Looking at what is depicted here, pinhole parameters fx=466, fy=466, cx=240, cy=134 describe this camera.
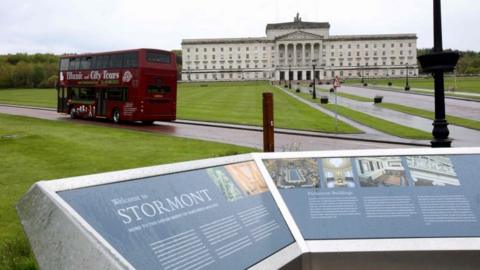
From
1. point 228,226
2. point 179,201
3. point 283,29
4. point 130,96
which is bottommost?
point 228,226

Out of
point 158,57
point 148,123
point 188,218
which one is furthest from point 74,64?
point 188,218

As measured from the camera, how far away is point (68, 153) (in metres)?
15.9

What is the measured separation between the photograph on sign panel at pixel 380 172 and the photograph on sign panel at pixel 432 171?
0.14 meters

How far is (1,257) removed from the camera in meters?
5.92

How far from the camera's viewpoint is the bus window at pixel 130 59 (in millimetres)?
26641

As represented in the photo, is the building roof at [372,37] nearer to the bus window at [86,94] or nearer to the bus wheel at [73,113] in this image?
the bus wheel at [73,113]

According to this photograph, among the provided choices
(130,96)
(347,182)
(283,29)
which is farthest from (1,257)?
(283,29)

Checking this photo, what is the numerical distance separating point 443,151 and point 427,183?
2.21ft

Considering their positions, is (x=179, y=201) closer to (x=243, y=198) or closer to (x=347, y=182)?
(x=243, y=198)

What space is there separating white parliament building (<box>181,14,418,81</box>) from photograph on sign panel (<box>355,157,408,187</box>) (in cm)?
15374

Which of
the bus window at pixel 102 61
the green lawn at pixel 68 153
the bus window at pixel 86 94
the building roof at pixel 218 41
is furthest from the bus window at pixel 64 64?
the building roof at pixel 218 41

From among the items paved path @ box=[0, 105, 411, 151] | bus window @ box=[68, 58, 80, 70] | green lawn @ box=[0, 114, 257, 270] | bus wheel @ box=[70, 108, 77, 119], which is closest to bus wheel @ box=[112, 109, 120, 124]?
paved path @ box=[0, 105, 411, 151]

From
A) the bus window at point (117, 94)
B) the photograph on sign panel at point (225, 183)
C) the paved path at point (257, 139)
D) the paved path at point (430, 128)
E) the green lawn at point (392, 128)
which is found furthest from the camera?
the bus window at point (117, 94)

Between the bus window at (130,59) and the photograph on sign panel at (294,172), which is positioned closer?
the photograph on sign panel at (294,172)
